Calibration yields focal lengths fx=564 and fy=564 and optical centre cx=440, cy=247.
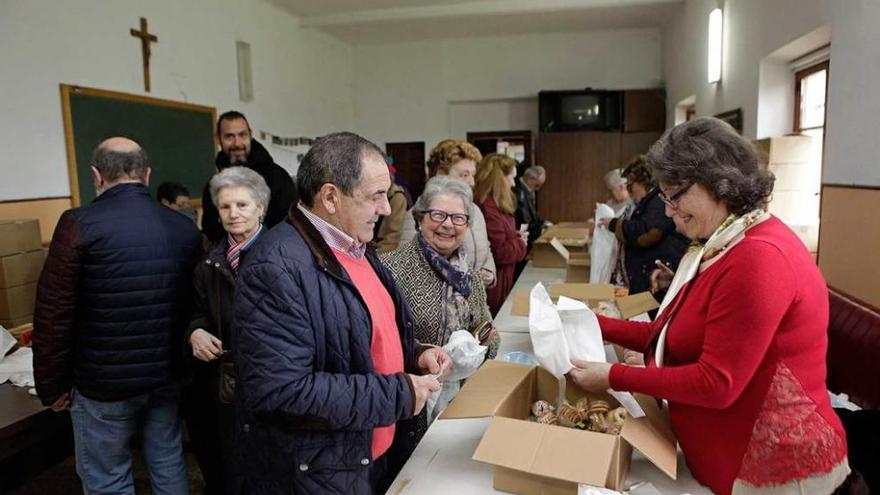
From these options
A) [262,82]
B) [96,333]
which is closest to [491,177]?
[96,333]

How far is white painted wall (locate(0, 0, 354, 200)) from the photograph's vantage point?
3.49 meters

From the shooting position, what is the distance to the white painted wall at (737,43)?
338 centimetres

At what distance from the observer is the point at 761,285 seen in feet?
3.41

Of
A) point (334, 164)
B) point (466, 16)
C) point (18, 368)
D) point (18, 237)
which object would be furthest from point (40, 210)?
point (466, 16)

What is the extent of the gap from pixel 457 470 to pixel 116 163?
1.47 m

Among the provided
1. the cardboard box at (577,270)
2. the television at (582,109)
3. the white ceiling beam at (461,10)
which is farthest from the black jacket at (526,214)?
the television at (582,109)

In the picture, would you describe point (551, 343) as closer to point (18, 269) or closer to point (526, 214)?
point (18, 269)

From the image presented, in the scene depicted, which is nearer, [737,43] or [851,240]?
[851,240]

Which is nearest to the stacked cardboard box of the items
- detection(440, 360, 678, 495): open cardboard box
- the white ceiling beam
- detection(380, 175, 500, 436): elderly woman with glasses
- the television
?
detection(380, 175, 500, 436): elderly woman with glasses

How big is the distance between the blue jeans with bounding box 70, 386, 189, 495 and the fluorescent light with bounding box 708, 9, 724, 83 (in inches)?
197

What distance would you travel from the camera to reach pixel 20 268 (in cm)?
269

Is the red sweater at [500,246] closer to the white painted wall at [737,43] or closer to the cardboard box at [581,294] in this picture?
the cardboard box at [581,294]

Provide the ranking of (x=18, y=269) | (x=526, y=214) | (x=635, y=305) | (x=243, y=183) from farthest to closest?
(x=526, y=214), (x=18, y=269), (x=635, y=305), (x=243, y=183)

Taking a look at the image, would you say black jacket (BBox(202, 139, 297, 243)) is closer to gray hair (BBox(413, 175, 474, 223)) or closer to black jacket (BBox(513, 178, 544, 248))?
gray hair (BBox(413, 175, 474, 223))
